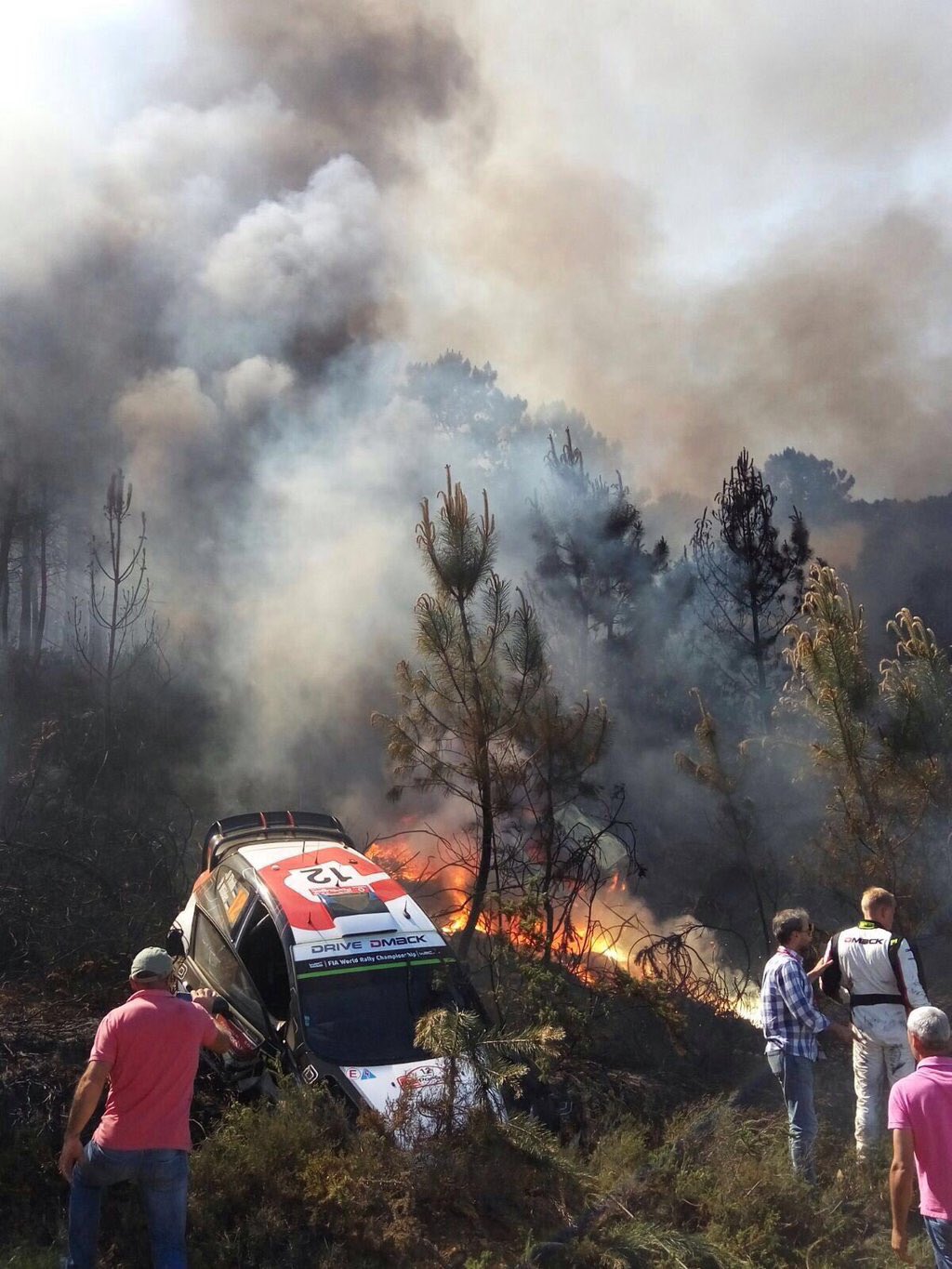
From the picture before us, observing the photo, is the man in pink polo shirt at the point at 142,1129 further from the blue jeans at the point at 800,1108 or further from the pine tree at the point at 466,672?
the pine tree at the point at 466,672

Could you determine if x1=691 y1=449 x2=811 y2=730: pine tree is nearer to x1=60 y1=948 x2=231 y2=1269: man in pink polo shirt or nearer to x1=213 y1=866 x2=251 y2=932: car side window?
x1=213 y1=866 x2=251 y2=932: car side window

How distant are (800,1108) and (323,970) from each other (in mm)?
2608

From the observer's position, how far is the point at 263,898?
6156 millimetres

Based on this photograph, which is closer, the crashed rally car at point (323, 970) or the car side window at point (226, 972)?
the crashed rally car at point (323, 970)

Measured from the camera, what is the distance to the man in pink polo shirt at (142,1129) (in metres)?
3.61

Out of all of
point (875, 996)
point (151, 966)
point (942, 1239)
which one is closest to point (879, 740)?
point (875, 996)

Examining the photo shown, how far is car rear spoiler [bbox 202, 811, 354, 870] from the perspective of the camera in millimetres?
7355

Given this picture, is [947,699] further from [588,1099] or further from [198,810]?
[198,810]

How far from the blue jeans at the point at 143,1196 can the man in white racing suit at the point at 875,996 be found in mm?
3339

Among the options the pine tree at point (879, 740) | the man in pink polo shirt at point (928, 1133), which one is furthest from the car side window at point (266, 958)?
the pine tree at point (879, 740)

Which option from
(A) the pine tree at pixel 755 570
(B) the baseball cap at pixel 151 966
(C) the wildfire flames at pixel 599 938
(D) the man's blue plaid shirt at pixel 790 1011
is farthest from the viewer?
(A) the pine tree at pixel 755 570

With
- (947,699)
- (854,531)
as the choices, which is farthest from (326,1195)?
(854,531)

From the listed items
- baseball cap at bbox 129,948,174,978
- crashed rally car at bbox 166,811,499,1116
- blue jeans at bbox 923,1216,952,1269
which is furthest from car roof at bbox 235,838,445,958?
blue jeans at bbox 923,1216,952,1269

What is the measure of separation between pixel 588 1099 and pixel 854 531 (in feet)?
71.7
